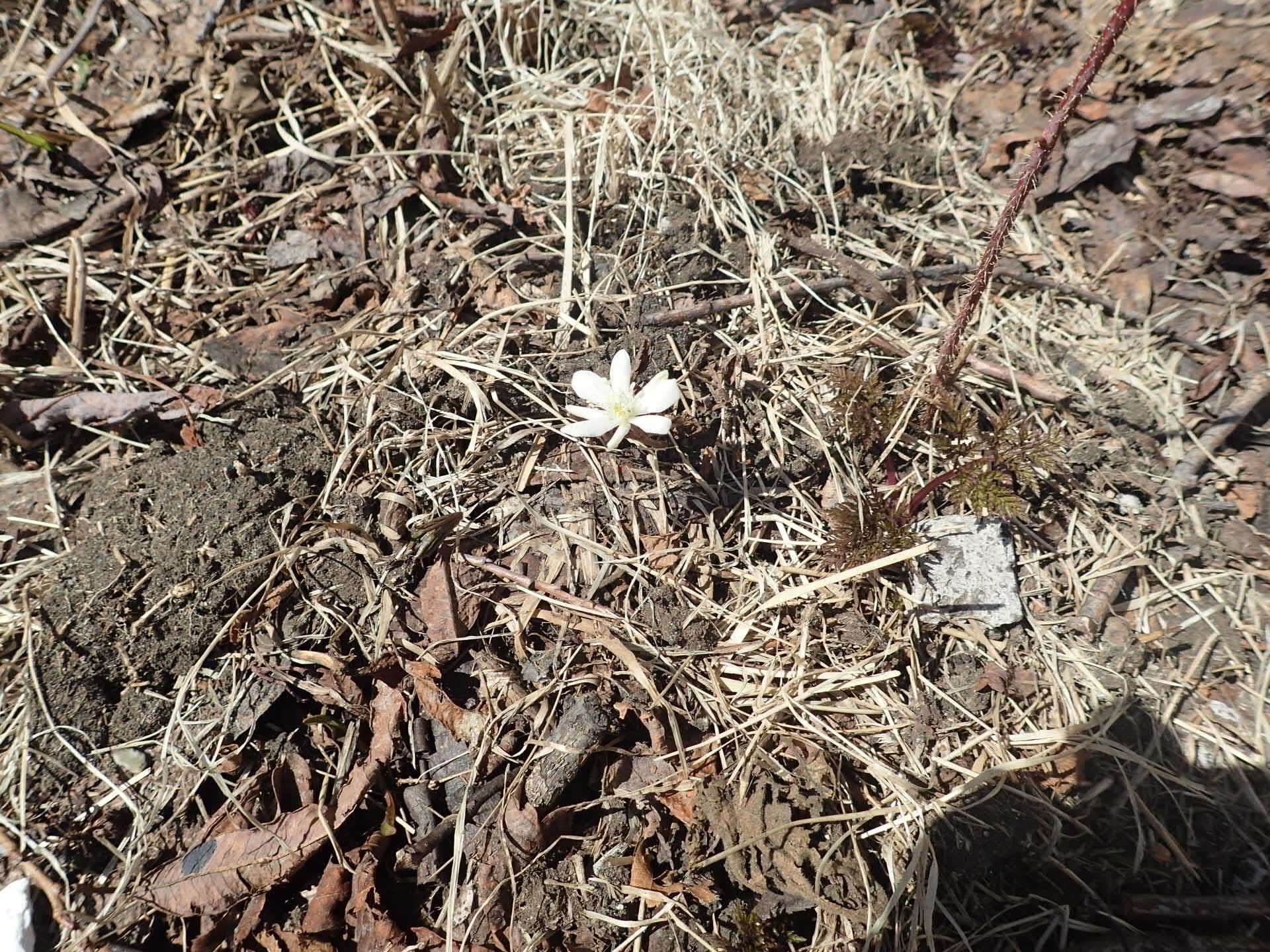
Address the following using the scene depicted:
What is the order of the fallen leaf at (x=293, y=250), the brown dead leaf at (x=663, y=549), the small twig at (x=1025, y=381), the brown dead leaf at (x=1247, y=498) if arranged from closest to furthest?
the brown dead leaf at (x=663, y=549) < the brown dead leaf at (x=1247, y=498) < the small twig at (x=1025, y=381) < the fallen leaf at (x=293, y=250)

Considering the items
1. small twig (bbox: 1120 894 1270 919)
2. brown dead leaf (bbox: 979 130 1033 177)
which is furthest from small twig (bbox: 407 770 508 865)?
brown dead leaf (bbox: 979 130 1033 177)

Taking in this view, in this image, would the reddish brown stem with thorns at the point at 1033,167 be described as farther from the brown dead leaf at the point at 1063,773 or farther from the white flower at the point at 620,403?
the brown dead leaf at the point at 1063,773

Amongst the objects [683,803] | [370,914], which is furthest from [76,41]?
[683,803]

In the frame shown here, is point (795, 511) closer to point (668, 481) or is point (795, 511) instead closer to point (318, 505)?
point (668, 481)

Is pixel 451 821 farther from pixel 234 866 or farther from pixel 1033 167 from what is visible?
A: pixel 1033 167

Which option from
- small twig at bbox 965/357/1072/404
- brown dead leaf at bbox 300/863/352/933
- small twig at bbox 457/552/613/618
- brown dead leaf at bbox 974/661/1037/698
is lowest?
brown dead leaf at bbox 300/863/352/933

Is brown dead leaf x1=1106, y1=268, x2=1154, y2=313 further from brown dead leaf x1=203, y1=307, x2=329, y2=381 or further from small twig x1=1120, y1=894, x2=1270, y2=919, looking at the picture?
brown dead leaf x1=203, y1=307, x2=329, y2=381

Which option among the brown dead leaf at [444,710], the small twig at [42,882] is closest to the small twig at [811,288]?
the brown dead leaf at [444,710]

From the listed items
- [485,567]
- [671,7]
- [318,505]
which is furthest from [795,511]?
[671,7]
